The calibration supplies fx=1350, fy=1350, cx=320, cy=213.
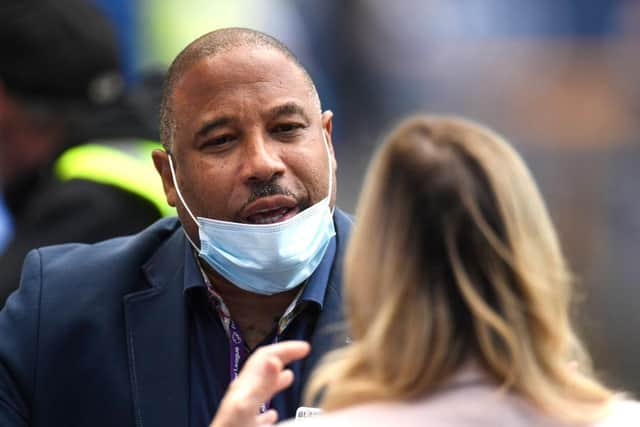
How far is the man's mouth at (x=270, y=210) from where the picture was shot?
139 inches

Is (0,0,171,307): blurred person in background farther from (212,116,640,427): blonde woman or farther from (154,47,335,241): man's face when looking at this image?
→ (212,116,640,427): blonde woman

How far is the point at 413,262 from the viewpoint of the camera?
101 inches

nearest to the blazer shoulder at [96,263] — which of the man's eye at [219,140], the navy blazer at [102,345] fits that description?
the navy blazer at [102,345]

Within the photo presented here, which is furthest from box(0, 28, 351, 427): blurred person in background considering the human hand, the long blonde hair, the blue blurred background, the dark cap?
the blue blurred background

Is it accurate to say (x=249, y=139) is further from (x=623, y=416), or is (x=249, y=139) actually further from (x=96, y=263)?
(x=623, y=416)

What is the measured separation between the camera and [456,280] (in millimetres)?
2539

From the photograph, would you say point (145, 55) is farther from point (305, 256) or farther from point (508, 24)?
point (305, 256)

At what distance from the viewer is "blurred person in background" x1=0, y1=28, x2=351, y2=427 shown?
11.5 feet

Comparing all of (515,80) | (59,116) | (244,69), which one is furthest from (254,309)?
(515,80)

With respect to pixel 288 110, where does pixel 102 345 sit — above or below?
below

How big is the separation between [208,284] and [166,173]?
1.25 ft

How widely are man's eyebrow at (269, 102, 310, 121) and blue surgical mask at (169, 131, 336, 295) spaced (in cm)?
24

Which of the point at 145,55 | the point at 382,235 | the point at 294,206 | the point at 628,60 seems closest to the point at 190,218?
the point at 294,206

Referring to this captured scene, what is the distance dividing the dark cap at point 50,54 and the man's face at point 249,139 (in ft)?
3.92
